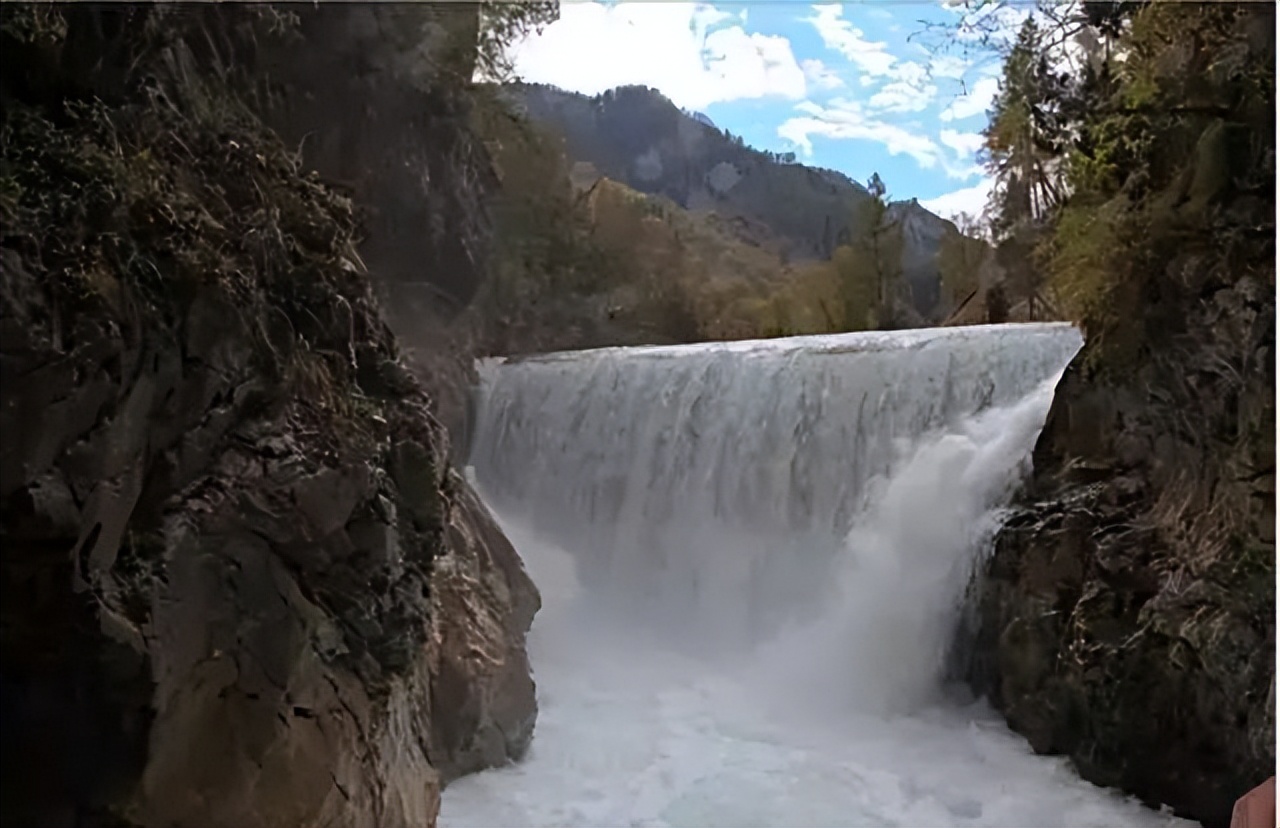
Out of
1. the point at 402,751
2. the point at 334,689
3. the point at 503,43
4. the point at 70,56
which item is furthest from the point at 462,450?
the point at 70,56

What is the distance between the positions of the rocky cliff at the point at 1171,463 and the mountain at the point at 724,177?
56cm

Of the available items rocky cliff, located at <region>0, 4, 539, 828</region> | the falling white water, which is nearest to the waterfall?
the falling white water

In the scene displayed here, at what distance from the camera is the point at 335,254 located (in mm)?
1400

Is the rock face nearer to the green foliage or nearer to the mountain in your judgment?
the green foliage

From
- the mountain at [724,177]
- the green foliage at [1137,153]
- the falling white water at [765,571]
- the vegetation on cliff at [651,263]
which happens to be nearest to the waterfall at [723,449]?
the falling white water at [765,571]

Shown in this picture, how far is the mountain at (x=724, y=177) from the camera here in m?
2.26

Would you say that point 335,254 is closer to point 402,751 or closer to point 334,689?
point 334,689

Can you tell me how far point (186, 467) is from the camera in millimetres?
1132

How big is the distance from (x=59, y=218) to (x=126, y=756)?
54 cm

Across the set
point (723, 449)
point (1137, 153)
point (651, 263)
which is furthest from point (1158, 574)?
point (651, 263)

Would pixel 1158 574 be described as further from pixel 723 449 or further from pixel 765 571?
pixel 723 449

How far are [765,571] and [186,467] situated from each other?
228cm

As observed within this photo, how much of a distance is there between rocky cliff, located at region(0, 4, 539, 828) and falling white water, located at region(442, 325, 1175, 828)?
0.76 meters

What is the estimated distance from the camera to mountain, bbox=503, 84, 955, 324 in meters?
2.26
